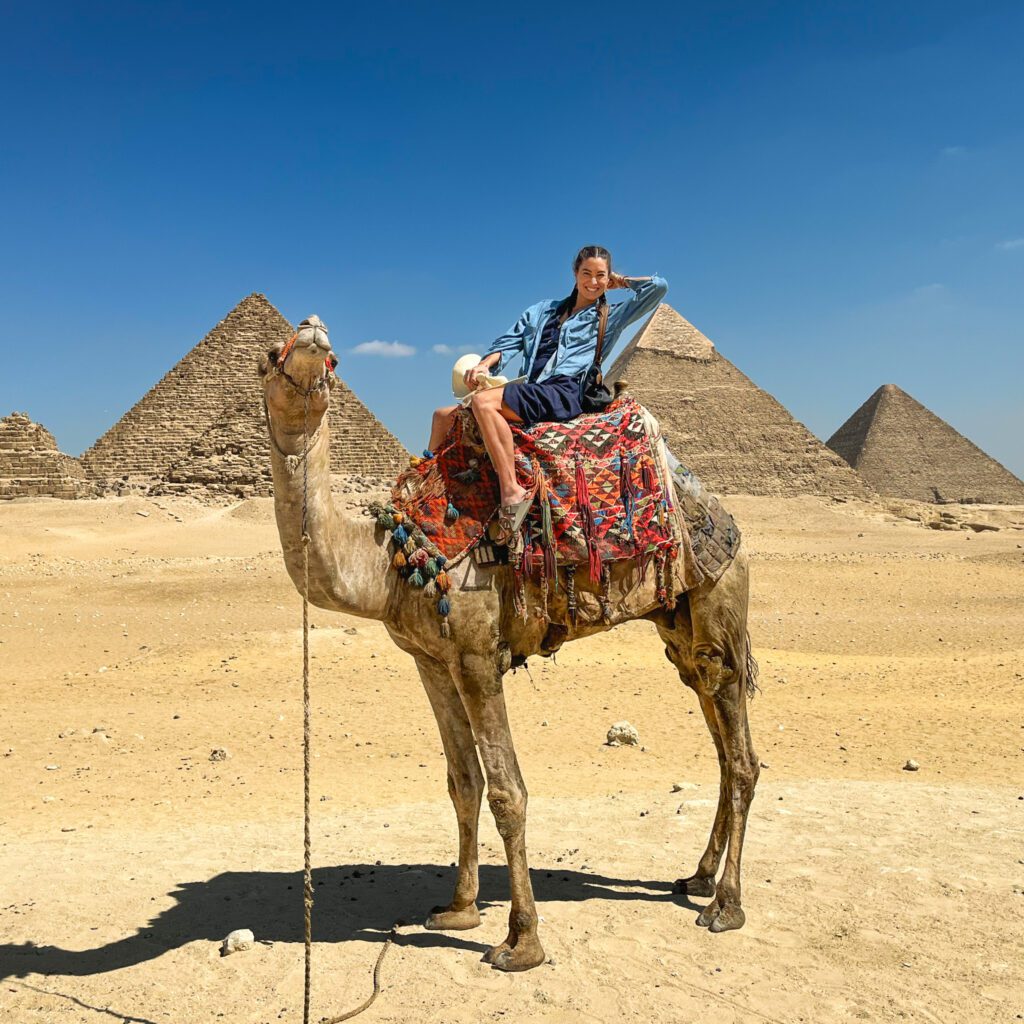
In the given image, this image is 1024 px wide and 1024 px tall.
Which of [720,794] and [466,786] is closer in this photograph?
[466,786]

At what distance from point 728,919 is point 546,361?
2265 millimetres

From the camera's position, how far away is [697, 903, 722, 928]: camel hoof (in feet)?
12.9

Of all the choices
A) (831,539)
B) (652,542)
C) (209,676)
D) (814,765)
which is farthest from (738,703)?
(831,539)

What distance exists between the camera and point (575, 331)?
151 inches

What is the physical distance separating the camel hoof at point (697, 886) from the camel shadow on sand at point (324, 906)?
0.04m

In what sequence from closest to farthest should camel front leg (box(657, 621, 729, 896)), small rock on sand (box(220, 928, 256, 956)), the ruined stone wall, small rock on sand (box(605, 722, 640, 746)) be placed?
small rock on sand (box(220, 928, 256, 956)) < camel front leg (box(657, 621, 729, 896)) < small rock on sand (box(605, 722, 640, 746)) < the ruined stone wall

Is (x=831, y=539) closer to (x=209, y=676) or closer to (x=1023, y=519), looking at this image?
(x=1023, y=519)

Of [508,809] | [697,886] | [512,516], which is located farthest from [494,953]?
[512,516]

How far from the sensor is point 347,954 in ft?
12.0

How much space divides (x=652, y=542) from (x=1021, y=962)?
196 cm

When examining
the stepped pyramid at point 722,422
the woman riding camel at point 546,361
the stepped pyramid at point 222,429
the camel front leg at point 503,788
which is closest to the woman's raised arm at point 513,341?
the woman riding camel at point 546,361

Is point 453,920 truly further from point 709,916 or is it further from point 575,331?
point 575,331

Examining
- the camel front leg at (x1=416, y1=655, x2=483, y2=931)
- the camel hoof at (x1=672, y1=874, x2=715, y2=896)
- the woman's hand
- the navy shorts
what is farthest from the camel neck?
the camel hoof at (x1=672, y1=874, x2=715, y2=896)

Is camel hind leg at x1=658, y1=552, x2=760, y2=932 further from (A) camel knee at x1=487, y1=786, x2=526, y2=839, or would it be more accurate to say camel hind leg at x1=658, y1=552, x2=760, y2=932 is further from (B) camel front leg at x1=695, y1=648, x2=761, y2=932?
(A) camel knee at x1=487, y1=786, x2=526, y2=839
